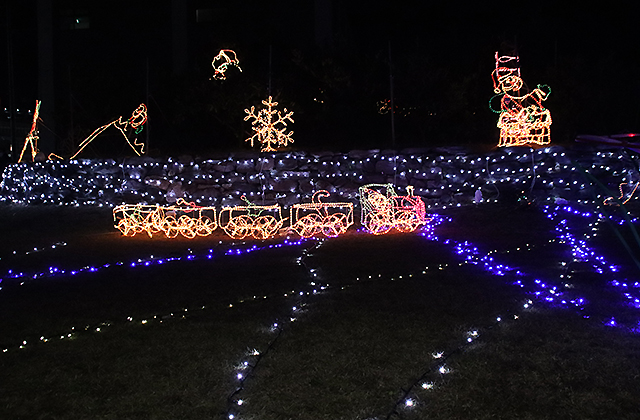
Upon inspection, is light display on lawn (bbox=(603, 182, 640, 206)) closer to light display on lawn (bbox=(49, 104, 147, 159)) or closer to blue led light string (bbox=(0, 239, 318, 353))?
blue led light string (bbox=(0, 239, 318, 353))

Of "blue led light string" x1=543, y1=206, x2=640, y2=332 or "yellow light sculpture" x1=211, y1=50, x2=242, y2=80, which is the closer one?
"blue led light string" x1=543, y1=206, x2=640, y2=332

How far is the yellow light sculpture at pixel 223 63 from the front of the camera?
1314 centimetres

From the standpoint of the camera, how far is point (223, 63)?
1334 centimetres

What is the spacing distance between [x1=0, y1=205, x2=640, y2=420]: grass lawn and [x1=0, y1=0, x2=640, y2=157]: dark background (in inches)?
281

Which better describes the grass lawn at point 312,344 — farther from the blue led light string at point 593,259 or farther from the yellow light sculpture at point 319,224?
the yellow light sculpture at point 319,224

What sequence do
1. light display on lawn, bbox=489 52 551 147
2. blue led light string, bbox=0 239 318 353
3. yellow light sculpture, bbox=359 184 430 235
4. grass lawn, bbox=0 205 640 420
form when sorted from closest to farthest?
grass lawn, bbox=0 205 640 420, blue led light string, bbox=0 239 318 353, yellow light sculpture, bbox=359 184 430 235, light display on lawn, bbox=489 52 551 147

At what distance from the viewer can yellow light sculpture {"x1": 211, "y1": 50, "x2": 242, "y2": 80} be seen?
43.1 ft

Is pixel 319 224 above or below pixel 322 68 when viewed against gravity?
below

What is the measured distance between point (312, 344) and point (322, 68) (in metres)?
10.5

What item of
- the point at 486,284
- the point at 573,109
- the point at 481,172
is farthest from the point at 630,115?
the point at 486,284

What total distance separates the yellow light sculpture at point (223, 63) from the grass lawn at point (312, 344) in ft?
24.5

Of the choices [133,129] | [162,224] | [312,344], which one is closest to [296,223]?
[162,224]

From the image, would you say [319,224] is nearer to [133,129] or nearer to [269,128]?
[269,128]

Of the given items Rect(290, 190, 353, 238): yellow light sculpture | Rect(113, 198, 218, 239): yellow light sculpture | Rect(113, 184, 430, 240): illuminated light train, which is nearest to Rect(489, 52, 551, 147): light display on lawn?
Rect(113, 184, 430, 240): illuminated light train
